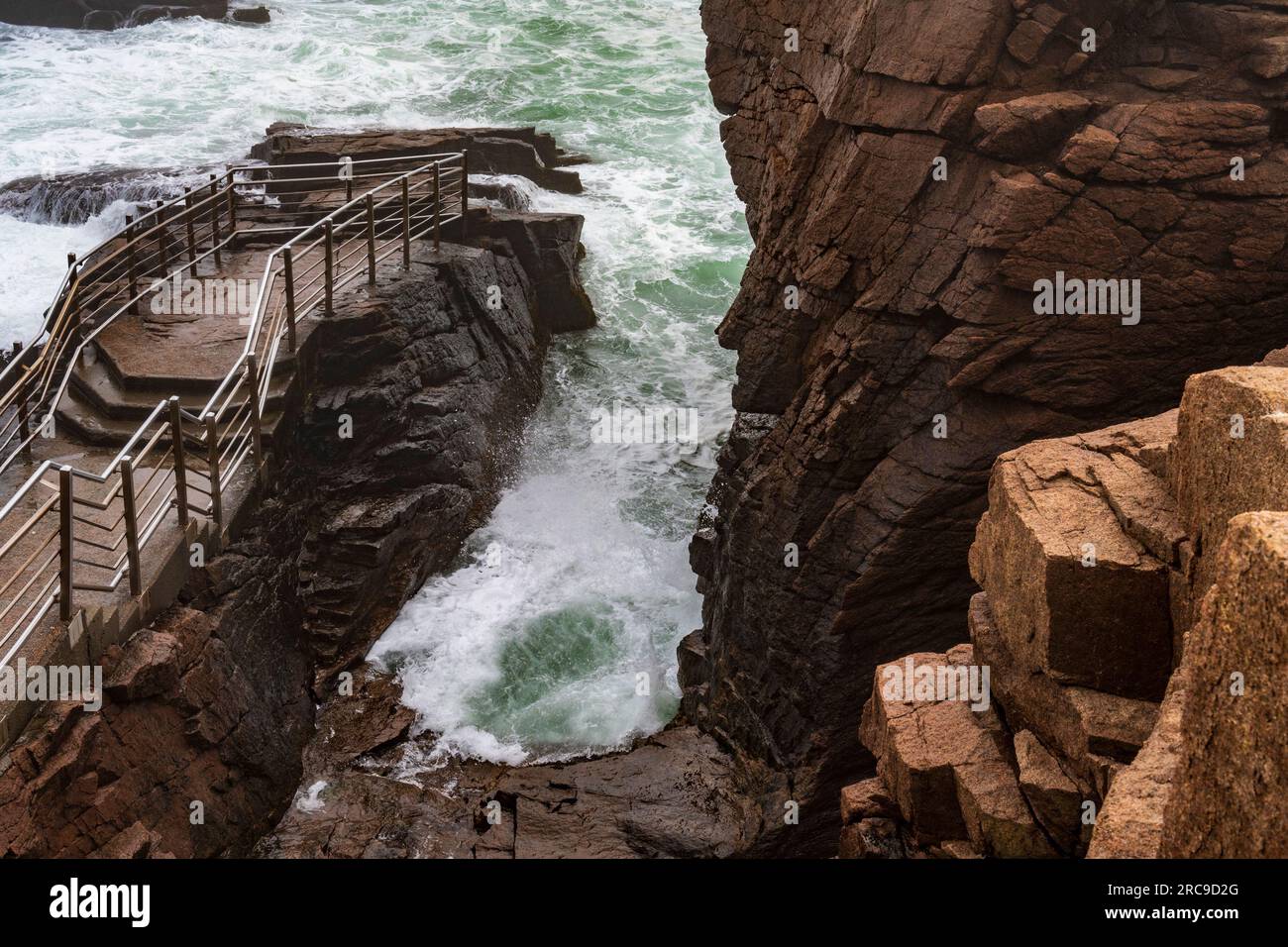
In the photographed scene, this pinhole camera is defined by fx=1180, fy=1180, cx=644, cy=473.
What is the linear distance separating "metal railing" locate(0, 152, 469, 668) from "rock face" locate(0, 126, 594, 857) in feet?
1.72

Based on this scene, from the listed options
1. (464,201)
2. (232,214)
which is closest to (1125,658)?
(464,201)

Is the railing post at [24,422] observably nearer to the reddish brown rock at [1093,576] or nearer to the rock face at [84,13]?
the reddish brown rock at [1093,576]

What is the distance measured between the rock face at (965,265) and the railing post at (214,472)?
494cm

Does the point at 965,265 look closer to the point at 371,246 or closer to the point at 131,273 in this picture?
the point at 371,246

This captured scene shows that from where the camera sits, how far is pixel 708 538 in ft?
44.6

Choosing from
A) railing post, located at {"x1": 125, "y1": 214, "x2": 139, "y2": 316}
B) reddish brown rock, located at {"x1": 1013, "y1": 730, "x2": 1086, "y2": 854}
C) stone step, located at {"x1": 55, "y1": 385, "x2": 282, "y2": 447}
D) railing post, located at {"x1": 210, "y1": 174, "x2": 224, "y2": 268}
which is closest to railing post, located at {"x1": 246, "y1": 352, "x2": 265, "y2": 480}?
stone step, located at {"x1": 55, "y1": 385, "x2": 282, "y2": 447}

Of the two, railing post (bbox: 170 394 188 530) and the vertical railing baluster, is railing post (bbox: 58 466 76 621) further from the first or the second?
the vertical railing baluster

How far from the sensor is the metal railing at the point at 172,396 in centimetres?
858

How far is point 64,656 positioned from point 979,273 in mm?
7219

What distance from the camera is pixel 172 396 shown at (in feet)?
33.3

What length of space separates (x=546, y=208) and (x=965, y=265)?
13095mm

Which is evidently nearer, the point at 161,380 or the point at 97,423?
the point at 97,423

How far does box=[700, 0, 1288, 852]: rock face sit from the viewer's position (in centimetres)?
886

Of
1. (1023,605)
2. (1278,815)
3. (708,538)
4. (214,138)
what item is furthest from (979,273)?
(214,138)
